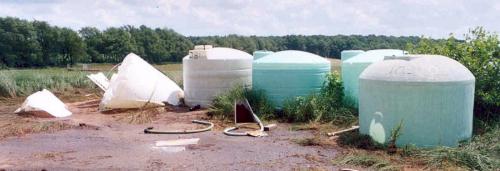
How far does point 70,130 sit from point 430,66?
6.36 m

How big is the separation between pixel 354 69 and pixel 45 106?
6.84 metres

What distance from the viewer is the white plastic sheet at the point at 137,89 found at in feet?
37.6

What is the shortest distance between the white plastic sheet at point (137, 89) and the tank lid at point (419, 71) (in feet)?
20.1

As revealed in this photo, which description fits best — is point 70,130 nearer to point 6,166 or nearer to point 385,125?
point 6,166

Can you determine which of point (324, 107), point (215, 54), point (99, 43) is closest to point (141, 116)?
point (215, 54)

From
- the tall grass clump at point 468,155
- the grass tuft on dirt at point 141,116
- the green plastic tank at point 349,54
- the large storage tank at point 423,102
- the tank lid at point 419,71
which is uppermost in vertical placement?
the green plastic tank at point 349,54

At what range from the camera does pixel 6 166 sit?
6098 millimetres

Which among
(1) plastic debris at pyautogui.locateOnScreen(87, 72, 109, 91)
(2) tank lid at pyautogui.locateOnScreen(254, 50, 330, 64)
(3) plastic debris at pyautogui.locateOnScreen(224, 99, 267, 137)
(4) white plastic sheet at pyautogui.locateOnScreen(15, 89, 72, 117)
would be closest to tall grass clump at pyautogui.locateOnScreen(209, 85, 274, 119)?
(3) plastic debris at pyautogui.locateOnScreen(224, 99, 267, 137)

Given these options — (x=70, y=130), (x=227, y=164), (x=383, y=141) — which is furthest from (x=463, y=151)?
(x=70, y=130)

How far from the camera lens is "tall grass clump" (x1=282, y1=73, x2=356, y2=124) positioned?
30.3 ft

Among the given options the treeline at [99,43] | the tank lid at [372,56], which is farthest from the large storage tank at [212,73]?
the treeline at [99,43]

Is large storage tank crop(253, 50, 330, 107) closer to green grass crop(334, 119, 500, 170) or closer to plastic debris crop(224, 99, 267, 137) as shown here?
plastic debris crop(224, 99, 267, 137)

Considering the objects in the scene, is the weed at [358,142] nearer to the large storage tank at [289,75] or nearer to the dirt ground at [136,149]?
the dirt ground at [136,149]

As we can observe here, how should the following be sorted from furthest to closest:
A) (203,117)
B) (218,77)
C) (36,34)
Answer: (36,34) → (218,77) → (203,117)
